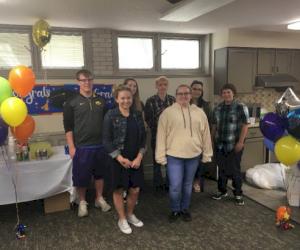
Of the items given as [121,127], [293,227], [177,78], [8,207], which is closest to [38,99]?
[8,207]

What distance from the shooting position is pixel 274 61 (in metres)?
4.58

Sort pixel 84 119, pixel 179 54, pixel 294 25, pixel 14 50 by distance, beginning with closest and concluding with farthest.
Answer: pixel 84 119 < pixel 14 50 < pixel 294 25 < pixel 179 54

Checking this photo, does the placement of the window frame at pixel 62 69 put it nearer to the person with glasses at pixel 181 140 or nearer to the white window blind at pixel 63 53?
the white window blind at pixel 63 53

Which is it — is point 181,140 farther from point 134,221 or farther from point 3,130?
point 3,130

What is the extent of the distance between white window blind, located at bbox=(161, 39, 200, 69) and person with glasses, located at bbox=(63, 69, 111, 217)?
6.79 ft

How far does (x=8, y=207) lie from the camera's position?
3.26 metres

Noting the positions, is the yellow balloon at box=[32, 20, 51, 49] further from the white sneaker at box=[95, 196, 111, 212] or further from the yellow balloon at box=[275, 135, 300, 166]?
the yellow balloon at box=[275, 135, 300, 166]

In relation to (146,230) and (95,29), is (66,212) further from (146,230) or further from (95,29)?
(95,29)

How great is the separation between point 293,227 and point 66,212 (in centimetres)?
238

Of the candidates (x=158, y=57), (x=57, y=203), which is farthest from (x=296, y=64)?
(x=57, y=203)

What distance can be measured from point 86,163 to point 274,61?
3.56 metres

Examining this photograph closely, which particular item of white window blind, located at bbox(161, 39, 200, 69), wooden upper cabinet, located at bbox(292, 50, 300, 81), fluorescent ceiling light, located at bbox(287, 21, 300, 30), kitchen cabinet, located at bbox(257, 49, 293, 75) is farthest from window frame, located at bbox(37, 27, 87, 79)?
wooden upper cabinet, located at bbox(292, 50, 300, 81)

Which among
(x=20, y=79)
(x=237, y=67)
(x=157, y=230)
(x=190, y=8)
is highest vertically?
(x=190, y=8)

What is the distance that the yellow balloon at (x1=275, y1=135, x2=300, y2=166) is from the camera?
244cm
